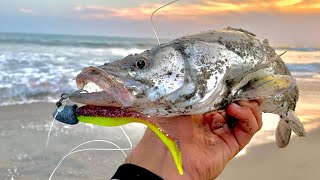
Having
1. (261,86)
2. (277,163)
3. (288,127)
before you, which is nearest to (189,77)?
(261,86)

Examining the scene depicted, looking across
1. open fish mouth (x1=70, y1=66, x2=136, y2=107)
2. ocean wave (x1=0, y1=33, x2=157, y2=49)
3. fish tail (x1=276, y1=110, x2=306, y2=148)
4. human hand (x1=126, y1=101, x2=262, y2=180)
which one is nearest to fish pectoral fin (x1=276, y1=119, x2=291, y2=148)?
fish tail (x1=276, y1=110, x2=306, y2=148)

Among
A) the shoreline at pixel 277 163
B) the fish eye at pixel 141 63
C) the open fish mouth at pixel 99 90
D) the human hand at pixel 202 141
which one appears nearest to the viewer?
the open fish mouth at pixel 99 90

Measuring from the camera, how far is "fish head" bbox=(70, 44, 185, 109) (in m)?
2.13

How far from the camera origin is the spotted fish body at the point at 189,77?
217 centimetres

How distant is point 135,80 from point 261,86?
2.43 ft

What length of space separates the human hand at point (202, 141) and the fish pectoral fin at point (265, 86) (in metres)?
0.10

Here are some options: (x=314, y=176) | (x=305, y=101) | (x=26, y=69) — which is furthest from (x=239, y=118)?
(x=26, y=69)

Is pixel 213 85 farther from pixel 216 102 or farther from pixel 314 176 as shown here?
pixel 314 176

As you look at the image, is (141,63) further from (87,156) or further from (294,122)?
(87,156)

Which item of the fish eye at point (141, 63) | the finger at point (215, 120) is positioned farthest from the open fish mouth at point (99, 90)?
the finger at point (215, 120)

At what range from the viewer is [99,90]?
2162 mm

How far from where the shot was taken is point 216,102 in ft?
8.40

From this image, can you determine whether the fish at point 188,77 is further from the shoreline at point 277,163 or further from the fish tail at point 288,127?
the shoreline at point 277,163

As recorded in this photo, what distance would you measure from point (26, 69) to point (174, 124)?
37.9ft
